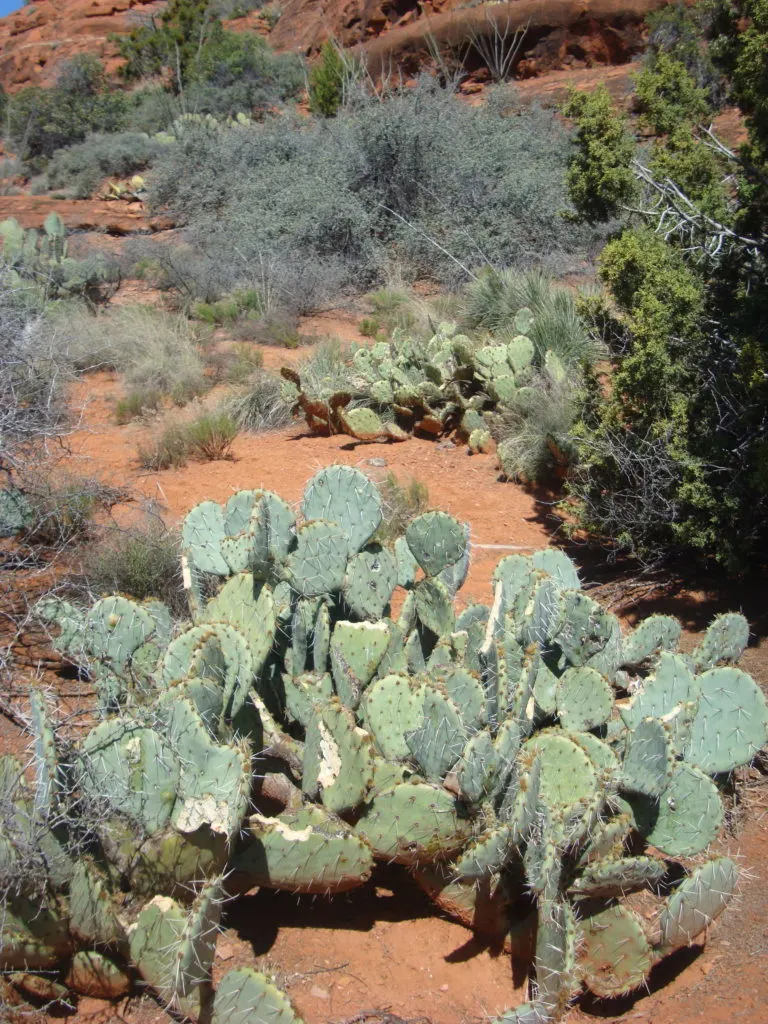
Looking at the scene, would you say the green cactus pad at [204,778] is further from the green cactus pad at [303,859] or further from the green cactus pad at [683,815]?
the green cactus pad at [683,815]

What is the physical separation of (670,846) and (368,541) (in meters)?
1.59

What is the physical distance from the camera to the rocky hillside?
2442 centimetres

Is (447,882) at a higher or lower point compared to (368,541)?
lower

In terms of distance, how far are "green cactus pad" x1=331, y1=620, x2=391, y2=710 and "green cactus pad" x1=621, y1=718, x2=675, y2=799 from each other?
0.98 metres

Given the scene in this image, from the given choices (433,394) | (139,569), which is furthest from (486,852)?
(433,394)

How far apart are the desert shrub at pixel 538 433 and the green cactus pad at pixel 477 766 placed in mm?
3890

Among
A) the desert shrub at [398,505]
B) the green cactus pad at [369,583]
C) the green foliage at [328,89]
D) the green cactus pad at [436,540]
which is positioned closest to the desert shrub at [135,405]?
the desert shrub at [398,505]

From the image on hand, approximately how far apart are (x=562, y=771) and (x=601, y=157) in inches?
181

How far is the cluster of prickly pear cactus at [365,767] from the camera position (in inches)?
95.3

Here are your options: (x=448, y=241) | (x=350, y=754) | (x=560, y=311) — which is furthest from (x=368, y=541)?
(x=448, y=241)

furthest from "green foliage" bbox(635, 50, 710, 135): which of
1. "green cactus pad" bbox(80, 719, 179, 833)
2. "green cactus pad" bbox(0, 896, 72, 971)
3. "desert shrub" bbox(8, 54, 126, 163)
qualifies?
"desert shrub" bbox(8, 54, 126, 163)

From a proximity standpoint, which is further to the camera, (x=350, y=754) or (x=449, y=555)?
(x=449, y=555)

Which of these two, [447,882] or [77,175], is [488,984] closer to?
[447,882]

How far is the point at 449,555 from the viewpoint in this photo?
12.1ft
